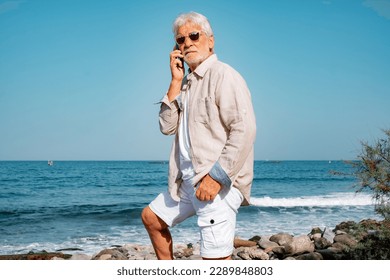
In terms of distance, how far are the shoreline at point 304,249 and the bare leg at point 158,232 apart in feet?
9.74

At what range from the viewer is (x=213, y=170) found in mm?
2559

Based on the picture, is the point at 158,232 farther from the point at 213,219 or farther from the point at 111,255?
the point at 111,255

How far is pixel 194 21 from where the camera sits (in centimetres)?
281

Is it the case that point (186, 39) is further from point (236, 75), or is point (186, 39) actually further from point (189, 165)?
point (189, 165)

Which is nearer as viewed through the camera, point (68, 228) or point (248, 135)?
point (248, 135)

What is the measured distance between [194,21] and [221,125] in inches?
27.2

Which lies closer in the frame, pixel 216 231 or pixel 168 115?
pixel 216 231

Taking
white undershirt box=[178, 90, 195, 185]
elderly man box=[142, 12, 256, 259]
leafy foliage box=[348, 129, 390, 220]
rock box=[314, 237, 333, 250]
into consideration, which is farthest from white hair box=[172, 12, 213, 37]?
rock box=[314, 237, 333, 250]

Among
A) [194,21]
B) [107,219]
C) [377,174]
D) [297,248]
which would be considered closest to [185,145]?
[194,21]

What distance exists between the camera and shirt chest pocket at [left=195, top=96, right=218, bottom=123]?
103 inches

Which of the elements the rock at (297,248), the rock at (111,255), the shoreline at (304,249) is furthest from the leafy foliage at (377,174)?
the rock at (111,255)
